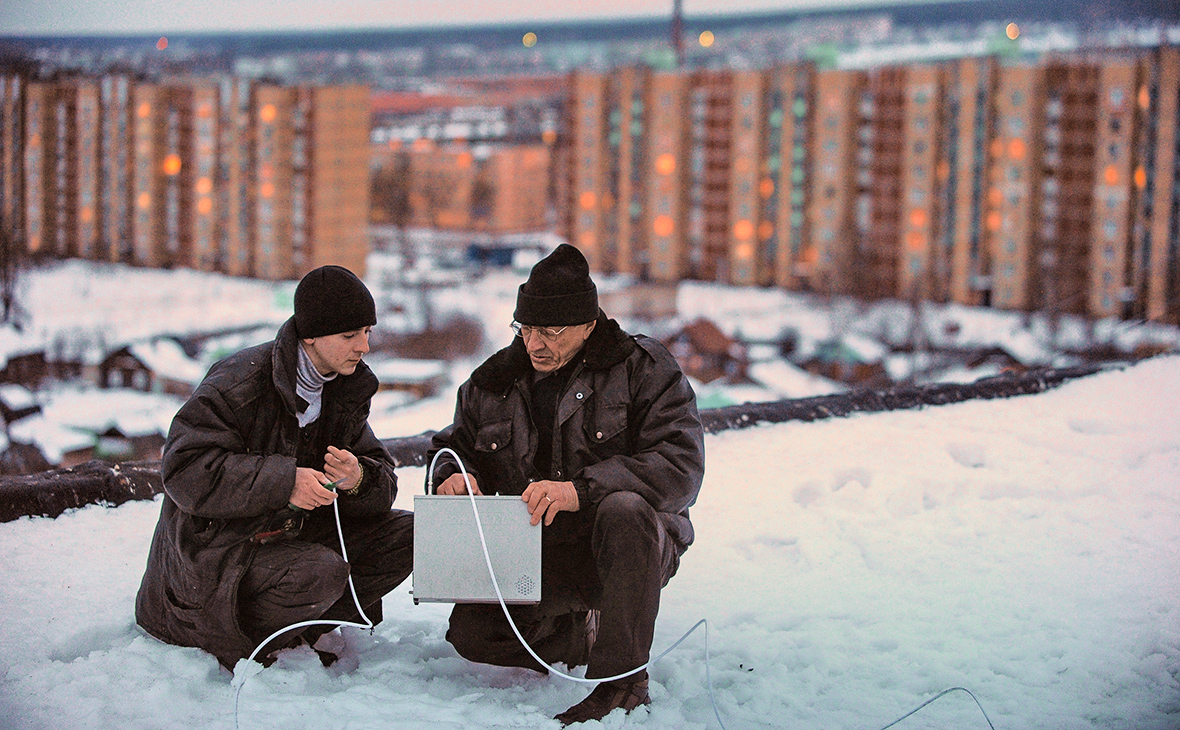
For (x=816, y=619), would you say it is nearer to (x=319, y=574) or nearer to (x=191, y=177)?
(x=319, y=574)

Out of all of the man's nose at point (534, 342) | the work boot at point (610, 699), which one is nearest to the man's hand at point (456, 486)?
the man's nose at point (534, 342)

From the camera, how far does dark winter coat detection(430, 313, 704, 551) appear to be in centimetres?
187

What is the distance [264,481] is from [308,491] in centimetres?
7

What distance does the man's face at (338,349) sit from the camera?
1888mm

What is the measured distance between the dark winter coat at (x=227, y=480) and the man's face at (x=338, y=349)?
0.04 m

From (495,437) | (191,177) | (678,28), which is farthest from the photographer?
(678,28)

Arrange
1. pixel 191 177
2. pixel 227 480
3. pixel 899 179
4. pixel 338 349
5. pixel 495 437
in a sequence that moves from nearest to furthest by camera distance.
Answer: pixel 227 480 → pixel 338 349 → pixel 495 437 → pixel 899 179 → pixel 191 177

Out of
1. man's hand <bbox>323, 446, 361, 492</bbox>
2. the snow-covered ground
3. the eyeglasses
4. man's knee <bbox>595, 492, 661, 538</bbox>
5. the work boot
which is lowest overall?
the snow-covered ground

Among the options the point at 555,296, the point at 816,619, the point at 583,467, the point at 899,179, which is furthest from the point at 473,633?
the point at 899,179

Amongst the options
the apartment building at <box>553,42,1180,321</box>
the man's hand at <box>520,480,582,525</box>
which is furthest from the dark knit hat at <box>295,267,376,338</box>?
the apartment building at <box>553,42,1180,321</box>

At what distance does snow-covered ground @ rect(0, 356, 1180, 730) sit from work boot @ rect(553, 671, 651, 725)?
0.03m

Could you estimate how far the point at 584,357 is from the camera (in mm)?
1975

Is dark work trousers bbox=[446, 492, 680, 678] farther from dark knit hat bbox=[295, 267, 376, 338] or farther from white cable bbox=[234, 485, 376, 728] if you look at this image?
dark knit hat bbox=[295, 267, 376, 338]

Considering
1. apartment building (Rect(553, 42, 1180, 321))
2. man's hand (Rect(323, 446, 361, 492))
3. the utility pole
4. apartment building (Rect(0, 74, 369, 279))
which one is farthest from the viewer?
the utility pole
